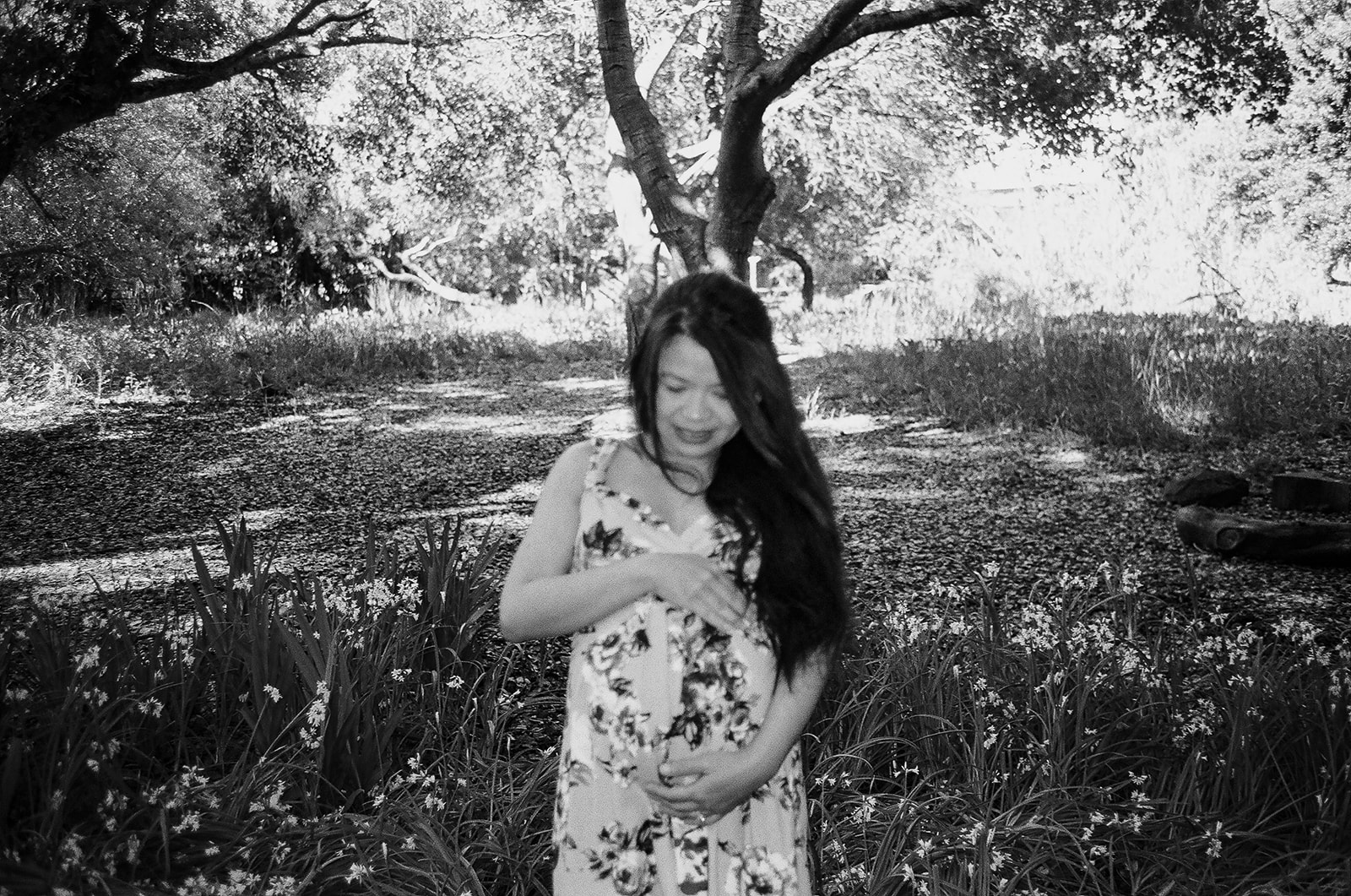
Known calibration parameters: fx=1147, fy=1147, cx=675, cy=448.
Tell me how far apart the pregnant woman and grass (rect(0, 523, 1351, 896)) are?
2.48ft

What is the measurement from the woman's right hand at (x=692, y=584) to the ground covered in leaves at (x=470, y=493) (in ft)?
8.13

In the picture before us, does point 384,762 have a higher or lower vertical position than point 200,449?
lower

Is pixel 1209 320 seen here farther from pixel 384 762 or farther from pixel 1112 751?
pixel 384 762

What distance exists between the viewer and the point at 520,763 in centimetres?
310

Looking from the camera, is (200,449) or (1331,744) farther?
(200,449)

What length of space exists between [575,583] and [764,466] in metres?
0.38

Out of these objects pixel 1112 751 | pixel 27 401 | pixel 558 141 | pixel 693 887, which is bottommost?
pixel 1112 751

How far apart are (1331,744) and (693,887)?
179 cm

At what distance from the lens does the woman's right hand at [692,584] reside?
5.39ft

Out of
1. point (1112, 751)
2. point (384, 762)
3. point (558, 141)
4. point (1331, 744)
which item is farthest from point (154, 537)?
point (558, 141)

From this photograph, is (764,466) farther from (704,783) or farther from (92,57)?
(92,57)

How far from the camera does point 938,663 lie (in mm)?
3430

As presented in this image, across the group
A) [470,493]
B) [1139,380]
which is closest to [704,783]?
[470,493]

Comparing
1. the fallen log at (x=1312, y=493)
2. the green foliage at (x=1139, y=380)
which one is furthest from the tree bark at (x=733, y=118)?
the green foliage at (x=1139, y=380)
